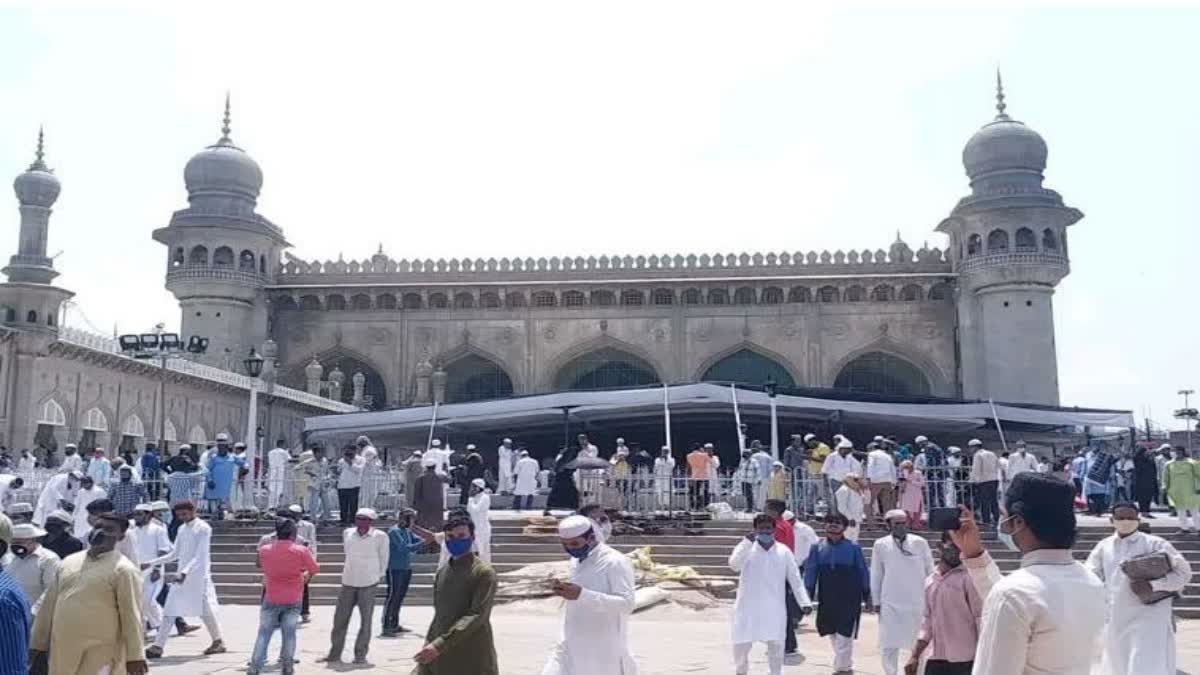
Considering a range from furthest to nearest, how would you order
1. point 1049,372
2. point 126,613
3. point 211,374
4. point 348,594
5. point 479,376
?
point 479,376 < point 1049,372 < point 211,374 < point 348,594 < point 126,613

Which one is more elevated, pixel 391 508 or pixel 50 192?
pixel 50 192

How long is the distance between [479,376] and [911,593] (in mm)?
24479

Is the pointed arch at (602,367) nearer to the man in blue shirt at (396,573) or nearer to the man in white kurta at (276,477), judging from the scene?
the man in white kurta at (276,477)

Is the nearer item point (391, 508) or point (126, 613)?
point (126, 613)

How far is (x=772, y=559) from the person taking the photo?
6.87 metres

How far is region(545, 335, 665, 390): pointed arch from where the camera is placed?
29.1 metres

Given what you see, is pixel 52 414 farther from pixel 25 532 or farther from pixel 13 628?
pixel 13 628

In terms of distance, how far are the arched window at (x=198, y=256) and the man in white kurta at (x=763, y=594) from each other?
24.5 meters

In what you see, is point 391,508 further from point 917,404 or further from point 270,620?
point 917,404

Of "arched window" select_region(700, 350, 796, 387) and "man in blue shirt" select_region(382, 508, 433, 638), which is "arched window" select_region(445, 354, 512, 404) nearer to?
"arched window" select_region(700, 350, 796, 387)

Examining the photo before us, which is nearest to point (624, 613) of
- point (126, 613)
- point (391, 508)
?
point (126, 613)

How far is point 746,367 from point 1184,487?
56.0 feet

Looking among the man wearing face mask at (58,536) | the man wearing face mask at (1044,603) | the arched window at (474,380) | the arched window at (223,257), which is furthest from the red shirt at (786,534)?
the arched window at (223,257)

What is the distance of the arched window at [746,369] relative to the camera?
29.1m
